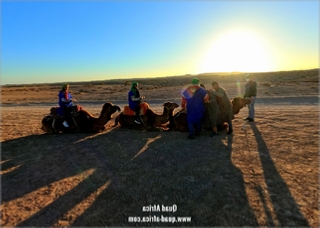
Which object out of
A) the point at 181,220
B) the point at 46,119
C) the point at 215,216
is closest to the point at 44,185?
the point at 181,220

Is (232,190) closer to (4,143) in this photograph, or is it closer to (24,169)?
(24,169)

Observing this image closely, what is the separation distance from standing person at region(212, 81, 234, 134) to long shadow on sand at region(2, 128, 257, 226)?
0.79 metres

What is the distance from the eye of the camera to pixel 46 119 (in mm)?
10094

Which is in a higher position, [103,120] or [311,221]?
[103,120]

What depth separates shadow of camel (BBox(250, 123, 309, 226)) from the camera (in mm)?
3832

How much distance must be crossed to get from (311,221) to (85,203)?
12.6 feet

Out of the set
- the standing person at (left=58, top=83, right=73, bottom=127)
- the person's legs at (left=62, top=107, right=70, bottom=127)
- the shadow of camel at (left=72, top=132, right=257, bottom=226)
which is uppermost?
the standing person at (left=58, top=83, right=73, bottom=127)

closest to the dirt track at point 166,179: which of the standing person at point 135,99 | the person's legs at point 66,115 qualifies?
the person's legs at point 66,115

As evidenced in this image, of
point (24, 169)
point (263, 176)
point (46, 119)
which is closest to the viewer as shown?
point (263, 176)

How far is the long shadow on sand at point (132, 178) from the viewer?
4.16m

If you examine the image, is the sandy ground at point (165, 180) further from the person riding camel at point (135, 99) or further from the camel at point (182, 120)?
the person riding camel at point (135, 99)

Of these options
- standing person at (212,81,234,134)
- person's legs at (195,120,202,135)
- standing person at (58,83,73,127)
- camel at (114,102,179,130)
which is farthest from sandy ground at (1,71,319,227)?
standing person at (58,83,73,127)

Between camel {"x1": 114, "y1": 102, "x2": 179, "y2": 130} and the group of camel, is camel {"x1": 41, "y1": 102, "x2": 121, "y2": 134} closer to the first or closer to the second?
the group of camel

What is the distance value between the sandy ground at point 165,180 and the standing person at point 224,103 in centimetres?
65
